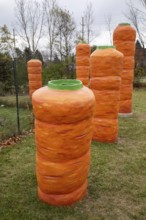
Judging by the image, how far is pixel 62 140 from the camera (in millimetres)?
3793

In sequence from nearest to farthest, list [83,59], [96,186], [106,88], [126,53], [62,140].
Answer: [62,140] < [96,186] < [106,88] < [126,53] < [83,59]

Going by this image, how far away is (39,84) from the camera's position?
47.3 ft

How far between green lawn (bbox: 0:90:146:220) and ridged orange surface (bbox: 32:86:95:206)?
0.26m

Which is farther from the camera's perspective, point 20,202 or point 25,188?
point 25,188

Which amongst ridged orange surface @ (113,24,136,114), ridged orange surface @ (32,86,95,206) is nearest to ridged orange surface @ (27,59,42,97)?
ridged orange surface @ (113,24,136,114)

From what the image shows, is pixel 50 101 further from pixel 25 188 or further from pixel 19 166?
pixel 19 166

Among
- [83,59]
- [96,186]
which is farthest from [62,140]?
[83,59]

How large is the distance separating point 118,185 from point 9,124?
4.87 metres

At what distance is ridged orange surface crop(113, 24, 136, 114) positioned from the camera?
30.9 ft

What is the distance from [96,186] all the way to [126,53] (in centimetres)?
608

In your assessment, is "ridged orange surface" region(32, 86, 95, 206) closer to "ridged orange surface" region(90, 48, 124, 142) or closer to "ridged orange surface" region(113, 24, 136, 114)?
"ridged orange surface" region(90, 48, 124, 142)

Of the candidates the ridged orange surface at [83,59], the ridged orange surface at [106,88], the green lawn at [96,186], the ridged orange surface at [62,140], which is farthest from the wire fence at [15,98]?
the ridged orange surface at [62,140]

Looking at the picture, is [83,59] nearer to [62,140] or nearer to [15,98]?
[15,98]

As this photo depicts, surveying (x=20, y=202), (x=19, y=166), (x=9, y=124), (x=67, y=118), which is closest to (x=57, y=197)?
(x=20, y=202)
